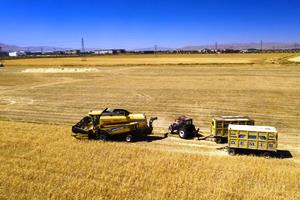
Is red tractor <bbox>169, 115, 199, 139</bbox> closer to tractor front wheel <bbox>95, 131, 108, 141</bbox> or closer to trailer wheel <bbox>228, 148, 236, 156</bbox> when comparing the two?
trailer wheel <bbox>228, 148, 236, 156</bbox>

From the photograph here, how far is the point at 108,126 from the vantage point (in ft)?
71.4

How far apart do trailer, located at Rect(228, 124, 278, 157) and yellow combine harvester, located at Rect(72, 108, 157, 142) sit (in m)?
6.15

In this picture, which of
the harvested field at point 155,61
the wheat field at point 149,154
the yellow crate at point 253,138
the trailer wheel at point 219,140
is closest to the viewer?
the wheat field at point 149,154

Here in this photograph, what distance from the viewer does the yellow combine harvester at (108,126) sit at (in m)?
21.8

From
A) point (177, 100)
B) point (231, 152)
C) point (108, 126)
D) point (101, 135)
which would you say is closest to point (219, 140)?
point (231, 152)

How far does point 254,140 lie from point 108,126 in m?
8.73

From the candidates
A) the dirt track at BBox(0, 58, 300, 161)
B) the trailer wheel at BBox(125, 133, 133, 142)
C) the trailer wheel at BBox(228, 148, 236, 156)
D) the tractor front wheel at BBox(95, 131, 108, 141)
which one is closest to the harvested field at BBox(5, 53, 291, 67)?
the dirt track at BBox(0, 58, 300, 161)

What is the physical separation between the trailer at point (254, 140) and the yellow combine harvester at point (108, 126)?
20.2 feet

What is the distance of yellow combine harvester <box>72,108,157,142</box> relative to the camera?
21.8 metres

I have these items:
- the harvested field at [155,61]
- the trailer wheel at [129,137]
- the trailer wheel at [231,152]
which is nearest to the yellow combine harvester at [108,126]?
the trailer wheel at [129,137]

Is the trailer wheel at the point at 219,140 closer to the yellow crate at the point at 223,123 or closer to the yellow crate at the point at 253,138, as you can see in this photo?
the yellow crate at the point at 223,123

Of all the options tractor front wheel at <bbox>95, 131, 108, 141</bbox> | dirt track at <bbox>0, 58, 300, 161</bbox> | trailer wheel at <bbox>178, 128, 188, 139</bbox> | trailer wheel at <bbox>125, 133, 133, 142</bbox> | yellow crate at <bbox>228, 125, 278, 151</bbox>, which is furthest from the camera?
dirt track at <bbox>0, 58, 300, 161</bbox>

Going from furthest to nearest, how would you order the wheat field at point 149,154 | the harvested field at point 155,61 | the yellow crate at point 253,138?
1. the harvested field at point 155,61
2. the yellow crate at point 253,138
3. the wheat field at point 149,154

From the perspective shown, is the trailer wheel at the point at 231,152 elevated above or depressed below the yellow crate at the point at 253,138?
below
